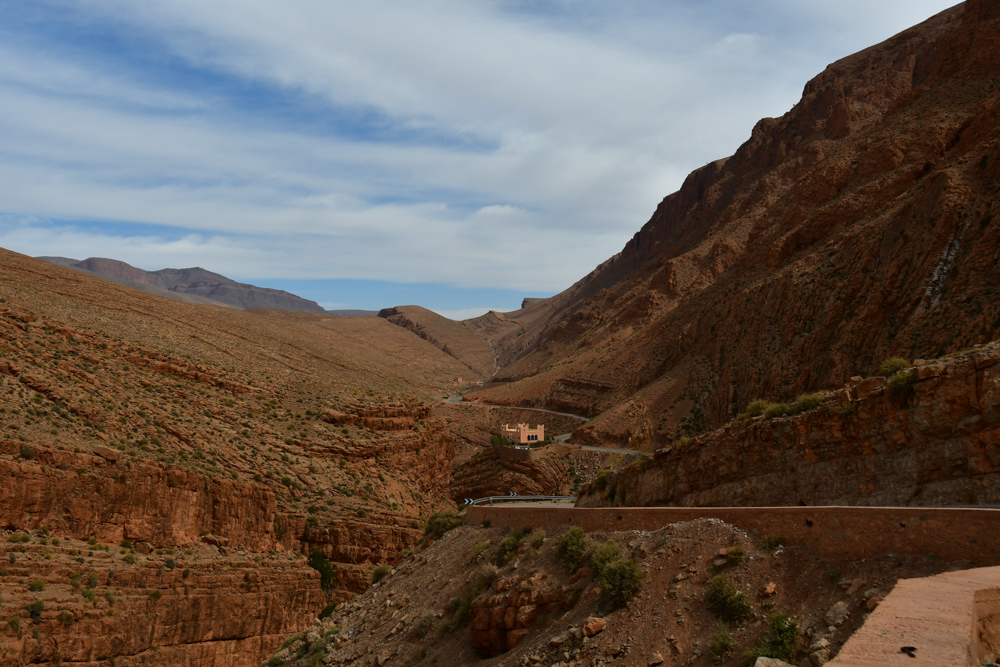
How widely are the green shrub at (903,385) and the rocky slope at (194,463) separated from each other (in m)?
21.9

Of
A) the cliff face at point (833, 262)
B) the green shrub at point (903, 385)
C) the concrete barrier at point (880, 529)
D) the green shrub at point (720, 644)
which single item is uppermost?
the cliff face at point (833, 262)

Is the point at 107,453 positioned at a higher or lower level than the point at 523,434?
higher

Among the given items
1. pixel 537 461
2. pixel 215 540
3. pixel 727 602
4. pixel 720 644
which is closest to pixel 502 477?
pixel 537 461

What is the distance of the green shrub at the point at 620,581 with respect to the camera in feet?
42.6

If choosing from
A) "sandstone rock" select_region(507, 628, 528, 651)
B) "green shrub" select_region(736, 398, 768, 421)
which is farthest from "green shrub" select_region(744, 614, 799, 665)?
"green shrub" select_region(736, 398, 768, 421)

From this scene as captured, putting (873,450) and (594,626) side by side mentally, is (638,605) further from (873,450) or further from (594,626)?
(873,450)

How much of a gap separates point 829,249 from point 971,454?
98.5ft

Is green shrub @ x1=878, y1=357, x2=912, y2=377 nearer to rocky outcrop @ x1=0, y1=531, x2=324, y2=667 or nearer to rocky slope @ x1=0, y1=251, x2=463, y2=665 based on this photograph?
rocky slope @ x1=0, y1=251, x2=463, y2=665

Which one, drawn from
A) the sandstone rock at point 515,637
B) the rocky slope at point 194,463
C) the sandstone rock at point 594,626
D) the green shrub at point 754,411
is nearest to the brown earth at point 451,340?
the rocky slope at point 194,463

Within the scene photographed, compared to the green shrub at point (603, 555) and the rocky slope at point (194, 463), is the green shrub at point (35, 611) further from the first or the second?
the green shrub at point (603, 555)

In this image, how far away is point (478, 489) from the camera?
4631cm

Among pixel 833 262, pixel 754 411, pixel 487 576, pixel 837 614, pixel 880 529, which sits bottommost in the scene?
pixel 487 576

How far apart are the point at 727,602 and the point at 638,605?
1.65 meters

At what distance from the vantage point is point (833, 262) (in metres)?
41.5
